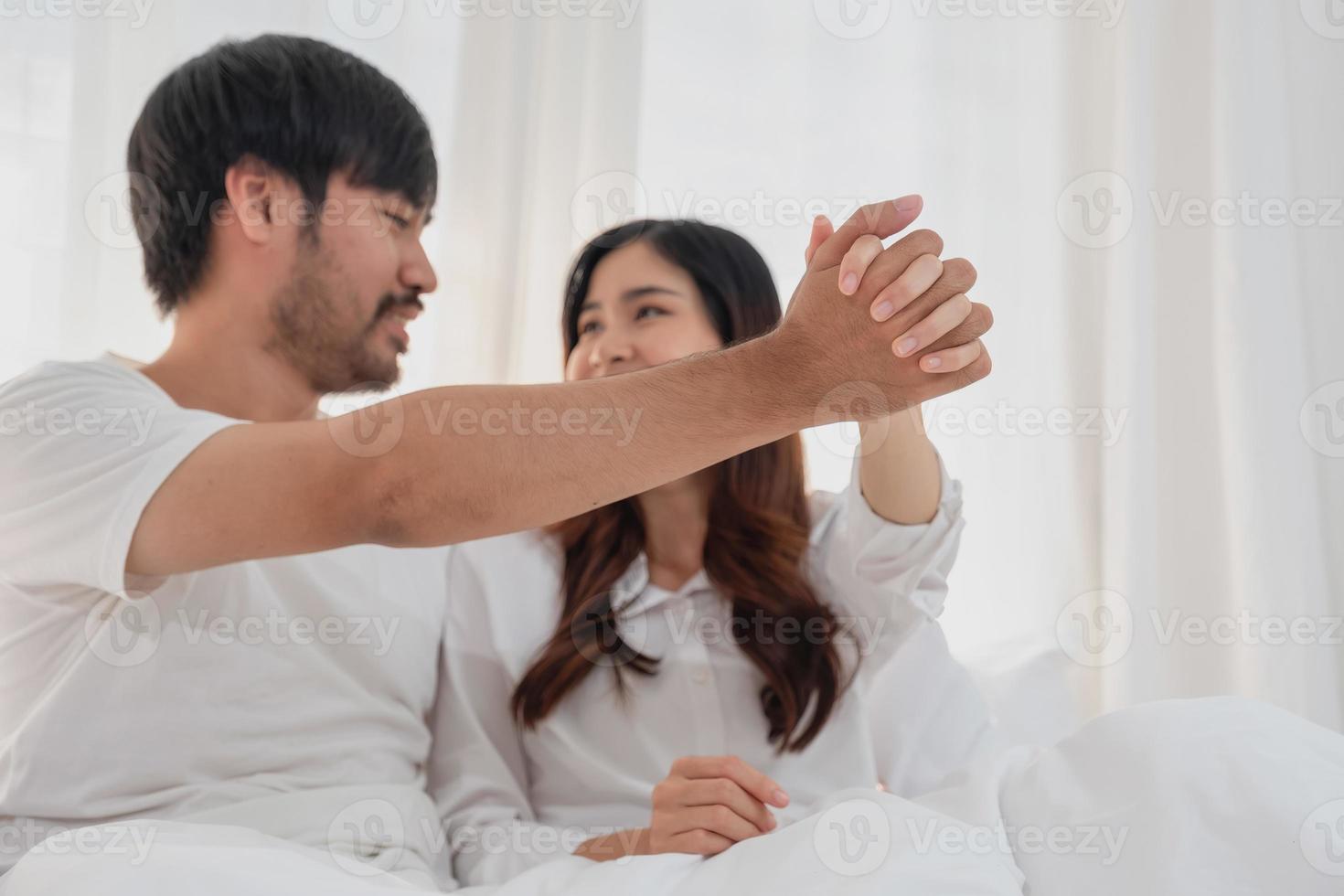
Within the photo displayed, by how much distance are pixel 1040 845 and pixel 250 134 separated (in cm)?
107

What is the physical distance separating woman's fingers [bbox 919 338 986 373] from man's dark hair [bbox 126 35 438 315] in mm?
750

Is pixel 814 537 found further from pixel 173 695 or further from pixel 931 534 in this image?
pixel 173 695

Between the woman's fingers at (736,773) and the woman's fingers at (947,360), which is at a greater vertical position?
the woman's fingers at (947,360)

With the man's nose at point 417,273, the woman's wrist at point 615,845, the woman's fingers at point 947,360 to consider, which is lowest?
the woman's wrist at point 615,845


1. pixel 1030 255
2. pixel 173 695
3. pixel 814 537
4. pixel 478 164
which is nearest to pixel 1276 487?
pixel 1030 255

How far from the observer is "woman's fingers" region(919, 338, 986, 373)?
811 millimetres

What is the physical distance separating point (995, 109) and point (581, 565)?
1032 millimetres

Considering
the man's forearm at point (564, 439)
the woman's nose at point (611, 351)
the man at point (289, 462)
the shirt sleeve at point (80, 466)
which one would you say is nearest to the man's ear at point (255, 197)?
the man at point (289, 462)

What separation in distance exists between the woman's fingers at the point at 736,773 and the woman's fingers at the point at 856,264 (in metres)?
0.44

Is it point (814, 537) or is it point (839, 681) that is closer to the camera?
point (839, 681)

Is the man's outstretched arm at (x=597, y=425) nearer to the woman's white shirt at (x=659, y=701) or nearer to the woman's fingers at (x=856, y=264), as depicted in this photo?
the woman's fingers at (x=856, y=264)

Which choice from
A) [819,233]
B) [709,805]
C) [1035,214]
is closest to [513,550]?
[709,805]

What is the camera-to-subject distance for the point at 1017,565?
5.64ft

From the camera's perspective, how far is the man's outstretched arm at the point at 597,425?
803 mm
